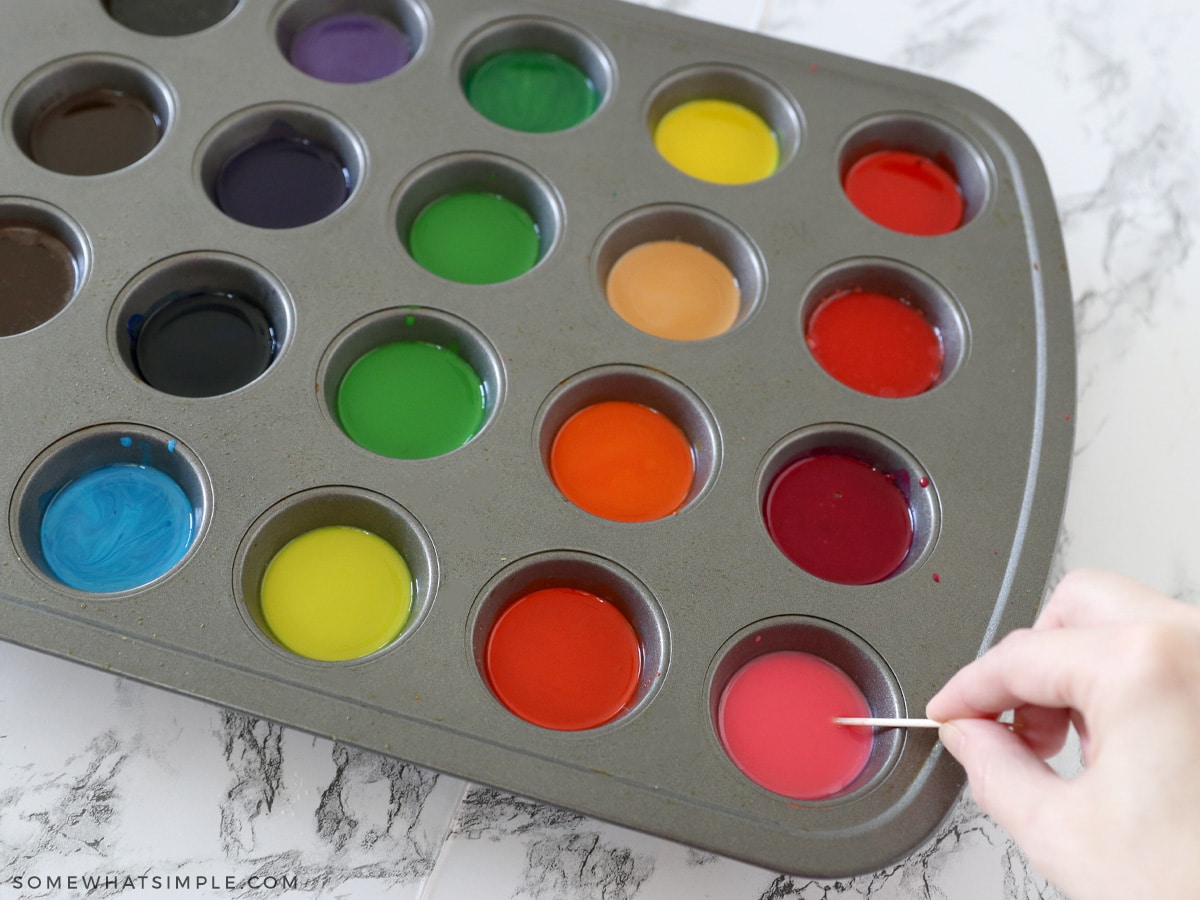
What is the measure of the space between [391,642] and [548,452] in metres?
0.33

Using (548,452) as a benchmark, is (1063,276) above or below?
above

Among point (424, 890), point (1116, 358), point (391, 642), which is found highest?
point (1116, 358)

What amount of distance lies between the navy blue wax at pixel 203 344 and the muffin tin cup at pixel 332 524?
0.25 meters

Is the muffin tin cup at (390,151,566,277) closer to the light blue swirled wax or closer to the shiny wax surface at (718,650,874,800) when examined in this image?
the light blue swirled wax

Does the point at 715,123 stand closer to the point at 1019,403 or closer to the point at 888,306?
the point at 888,306

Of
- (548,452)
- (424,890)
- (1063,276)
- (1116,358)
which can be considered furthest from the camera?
(1116,358)

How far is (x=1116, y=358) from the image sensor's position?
5.72 ft

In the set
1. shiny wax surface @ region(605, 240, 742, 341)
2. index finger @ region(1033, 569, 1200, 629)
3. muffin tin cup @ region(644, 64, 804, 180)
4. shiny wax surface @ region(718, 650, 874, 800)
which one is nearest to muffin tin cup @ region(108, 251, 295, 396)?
shiny wax surface @ region(605, 240, 742, 341)

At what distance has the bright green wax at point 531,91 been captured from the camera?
1746 mm

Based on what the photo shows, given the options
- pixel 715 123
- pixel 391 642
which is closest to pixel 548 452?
pixel 391 642

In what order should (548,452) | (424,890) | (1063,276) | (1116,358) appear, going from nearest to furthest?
(424,890), (548,452), (1063,276), (1116,358)

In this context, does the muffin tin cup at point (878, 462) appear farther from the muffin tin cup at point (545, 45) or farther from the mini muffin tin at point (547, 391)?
the muffin tin cup at point (545, 45)

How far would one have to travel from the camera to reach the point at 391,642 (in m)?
1.31

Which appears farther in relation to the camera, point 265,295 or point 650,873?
point 265,295
